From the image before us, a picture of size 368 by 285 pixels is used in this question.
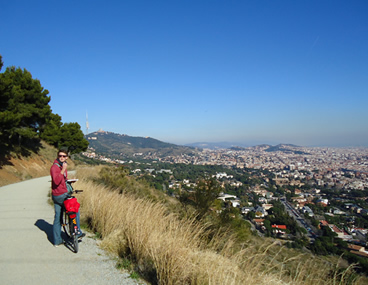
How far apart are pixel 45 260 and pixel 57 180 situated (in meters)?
1.32

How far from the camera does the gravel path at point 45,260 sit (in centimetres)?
323

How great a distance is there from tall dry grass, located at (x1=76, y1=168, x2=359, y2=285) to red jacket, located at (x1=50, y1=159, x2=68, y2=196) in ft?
4.23

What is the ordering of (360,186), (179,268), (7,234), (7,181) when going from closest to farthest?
(179,268) → (7,234) → (7,181) → (360,186)

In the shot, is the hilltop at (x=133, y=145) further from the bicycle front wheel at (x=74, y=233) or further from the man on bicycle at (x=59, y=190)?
the bicycle front wheel at (x=74, y=233)

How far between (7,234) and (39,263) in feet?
6.43

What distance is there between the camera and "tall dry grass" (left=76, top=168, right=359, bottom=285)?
279cm

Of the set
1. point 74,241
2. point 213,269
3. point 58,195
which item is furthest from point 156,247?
point 58,195

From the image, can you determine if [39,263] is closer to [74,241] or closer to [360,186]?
[74,241]

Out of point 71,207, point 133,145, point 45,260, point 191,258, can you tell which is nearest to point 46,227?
point 71,207

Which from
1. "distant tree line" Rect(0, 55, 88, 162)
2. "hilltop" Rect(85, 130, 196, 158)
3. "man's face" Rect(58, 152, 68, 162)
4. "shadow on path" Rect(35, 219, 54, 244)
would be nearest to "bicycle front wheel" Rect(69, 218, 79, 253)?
"shadow on path" Rect(35, 219, 54, 244)

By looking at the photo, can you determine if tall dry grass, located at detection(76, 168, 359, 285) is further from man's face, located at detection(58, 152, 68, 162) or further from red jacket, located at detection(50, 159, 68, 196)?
man's face, located at detection(58, 152, 68, 162)

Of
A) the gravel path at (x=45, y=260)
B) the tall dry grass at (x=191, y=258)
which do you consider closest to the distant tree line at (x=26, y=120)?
the gravel path at (x=45, y=260)

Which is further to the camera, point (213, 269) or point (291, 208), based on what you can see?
point (291, 208)

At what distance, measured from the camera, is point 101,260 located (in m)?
3.87
